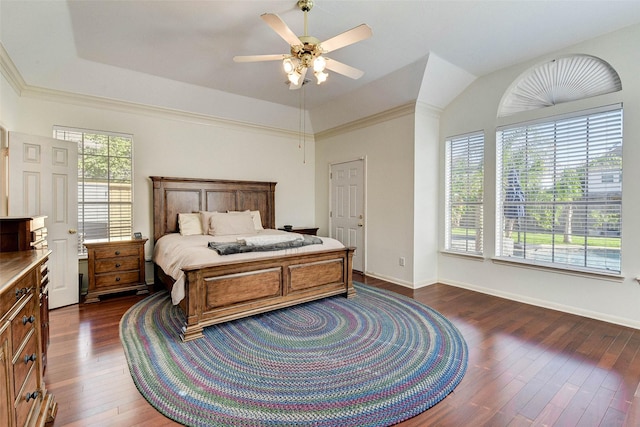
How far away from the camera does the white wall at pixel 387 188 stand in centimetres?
445

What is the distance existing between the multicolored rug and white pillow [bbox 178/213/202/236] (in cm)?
129

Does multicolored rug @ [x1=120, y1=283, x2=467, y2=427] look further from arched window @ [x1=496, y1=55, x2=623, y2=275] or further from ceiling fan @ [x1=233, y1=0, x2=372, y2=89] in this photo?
ceiling fan @ [x1=233, y1=0, x2=372, y2=89]

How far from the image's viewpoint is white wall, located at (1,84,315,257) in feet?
12.8

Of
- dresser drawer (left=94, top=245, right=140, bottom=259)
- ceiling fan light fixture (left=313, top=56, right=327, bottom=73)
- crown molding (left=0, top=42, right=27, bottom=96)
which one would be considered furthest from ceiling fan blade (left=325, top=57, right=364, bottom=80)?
dresser drawer (left=94, top=245, right=140, bottom=259)

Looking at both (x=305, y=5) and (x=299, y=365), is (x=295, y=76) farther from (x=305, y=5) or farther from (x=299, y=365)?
(x=299, y=365)

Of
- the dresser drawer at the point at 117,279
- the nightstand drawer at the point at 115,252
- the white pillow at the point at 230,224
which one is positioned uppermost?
the white pillow at the point at 230,224

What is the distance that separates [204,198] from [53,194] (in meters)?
1.88

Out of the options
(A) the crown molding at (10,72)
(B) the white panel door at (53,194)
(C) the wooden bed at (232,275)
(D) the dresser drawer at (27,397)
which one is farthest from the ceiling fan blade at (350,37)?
(B) the white panel door at (53,194)

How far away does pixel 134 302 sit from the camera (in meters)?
3.75

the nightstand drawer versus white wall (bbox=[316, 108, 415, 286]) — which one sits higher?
white wall (bbox=[316, 108, 415, 286])

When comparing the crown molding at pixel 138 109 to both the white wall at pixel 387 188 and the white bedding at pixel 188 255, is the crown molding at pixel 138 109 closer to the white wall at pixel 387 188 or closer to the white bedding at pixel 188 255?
the white wall at pixel 387 188

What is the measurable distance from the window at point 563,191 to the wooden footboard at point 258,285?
2253 millimetres

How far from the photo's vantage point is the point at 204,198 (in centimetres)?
494

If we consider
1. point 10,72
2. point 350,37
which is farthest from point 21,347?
point 10,72
